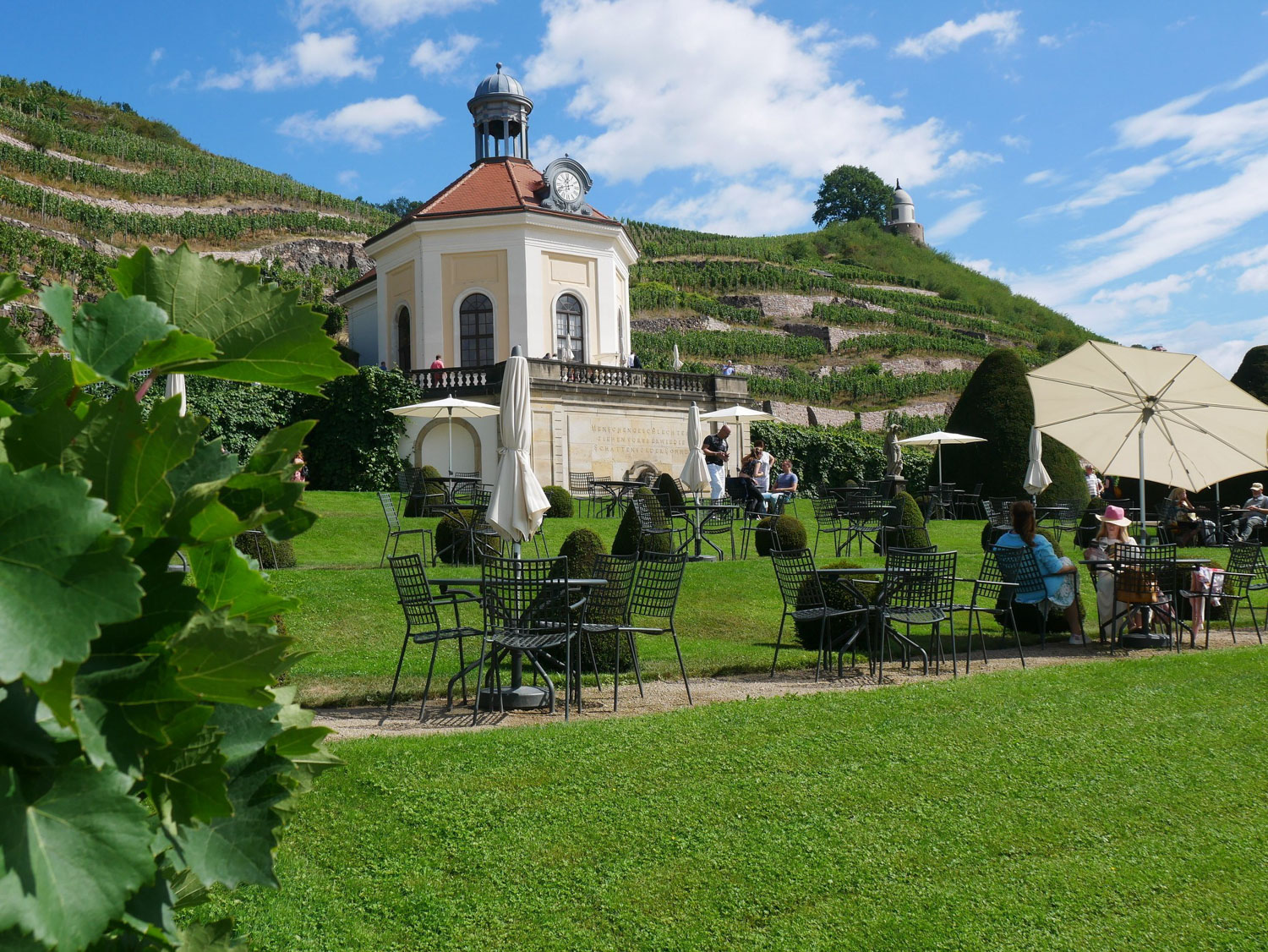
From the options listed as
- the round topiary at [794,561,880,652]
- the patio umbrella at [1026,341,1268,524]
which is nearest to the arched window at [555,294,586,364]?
the patio umbrella at [1026,341,1268,524]

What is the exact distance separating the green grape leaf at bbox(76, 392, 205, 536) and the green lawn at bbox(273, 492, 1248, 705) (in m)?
6.10

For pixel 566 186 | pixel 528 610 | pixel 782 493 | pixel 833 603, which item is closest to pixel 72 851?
pixel 528 610

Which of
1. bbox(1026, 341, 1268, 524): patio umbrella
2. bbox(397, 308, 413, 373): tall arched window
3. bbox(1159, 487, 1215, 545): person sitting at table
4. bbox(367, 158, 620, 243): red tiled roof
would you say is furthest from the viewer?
bbox(397, 308, 413, 373): tall arched window

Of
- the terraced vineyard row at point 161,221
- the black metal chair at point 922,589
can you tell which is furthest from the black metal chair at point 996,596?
the terraced vineyard row at point 161,221

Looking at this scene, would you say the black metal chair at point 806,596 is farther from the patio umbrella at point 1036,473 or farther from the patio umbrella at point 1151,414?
the patio umbrella at point 1036,473

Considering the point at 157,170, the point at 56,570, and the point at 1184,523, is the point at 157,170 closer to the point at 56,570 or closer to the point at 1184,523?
the point at 1184,523

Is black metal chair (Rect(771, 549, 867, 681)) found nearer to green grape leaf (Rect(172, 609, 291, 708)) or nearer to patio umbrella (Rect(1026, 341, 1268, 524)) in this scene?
patio umbrella (Rect(1026, 341, 1268, 524))

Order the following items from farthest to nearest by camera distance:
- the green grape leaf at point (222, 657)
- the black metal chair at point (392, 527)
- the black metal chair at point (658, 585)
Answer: the black metal chair at point (392, 527), the black metal chair at point (658, 585), the green grape leaf at point (222, 657)

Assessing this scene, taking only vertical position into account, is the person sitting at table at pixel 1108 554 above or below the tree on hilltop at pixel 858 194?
below

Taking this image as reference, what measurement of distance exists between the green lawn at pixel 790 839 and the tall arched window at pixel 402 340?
85.9 feet

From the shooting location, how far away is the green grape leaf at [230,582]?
85cm

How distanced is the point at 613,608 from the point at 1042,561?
460 cm

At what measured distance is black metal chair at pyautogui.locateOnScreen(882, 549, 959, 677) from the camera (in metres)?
8.67

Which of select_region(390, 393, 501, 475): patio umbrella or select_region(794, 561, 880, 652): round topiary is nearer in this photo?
select_region(794, 561, 880, 652): round topiary
